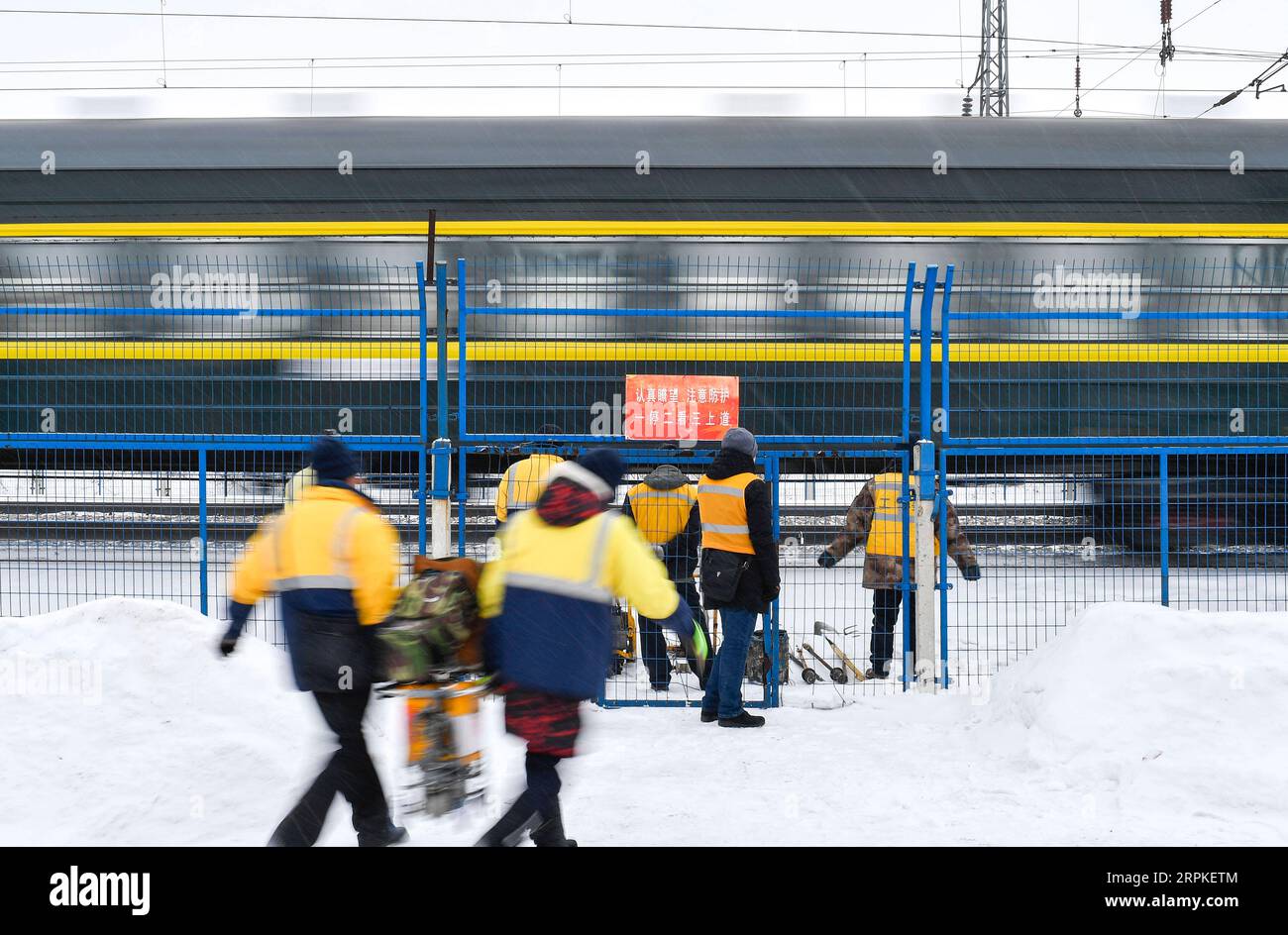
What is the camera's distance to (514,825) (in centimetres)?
307

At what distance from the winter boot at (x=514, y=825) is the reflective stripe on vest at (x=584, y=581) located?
24.6 inches

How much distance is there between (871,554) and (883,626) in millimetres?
488

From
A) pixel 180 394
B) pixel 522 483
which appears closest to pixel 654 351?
pixel 522 483

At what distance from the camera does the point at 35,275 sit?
8273mm

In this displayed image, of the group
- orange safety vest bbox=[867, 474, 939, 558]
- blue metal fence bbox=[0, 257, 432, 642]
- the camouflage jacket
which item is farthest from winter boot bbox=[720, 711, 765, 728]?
blue metal fence bbox=[0, 257, 432, 642]

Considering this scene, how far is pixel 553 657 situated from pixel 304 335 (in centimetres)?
553

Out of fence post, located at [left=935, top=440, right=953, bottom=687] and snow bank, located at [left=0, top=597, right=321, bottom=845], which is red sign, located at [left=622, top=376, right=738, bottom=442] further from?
snow bank, located at [left=0, top=597, right=321, bottom=845]

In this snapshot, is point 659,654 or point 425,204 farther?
point 425,204

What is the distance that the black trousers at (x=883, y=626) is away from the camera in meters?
6.54

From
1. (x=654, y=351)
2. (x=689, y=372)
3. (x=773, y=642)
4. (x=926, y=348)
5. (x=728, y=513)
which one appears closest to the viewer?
(x=728, y=513)

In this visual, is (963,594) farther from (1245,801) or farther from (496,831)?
(496,831)

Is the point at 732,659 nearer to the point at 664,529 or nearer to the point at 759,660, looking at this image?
the point at 759,660

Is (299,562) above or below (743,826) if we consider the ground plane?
above
